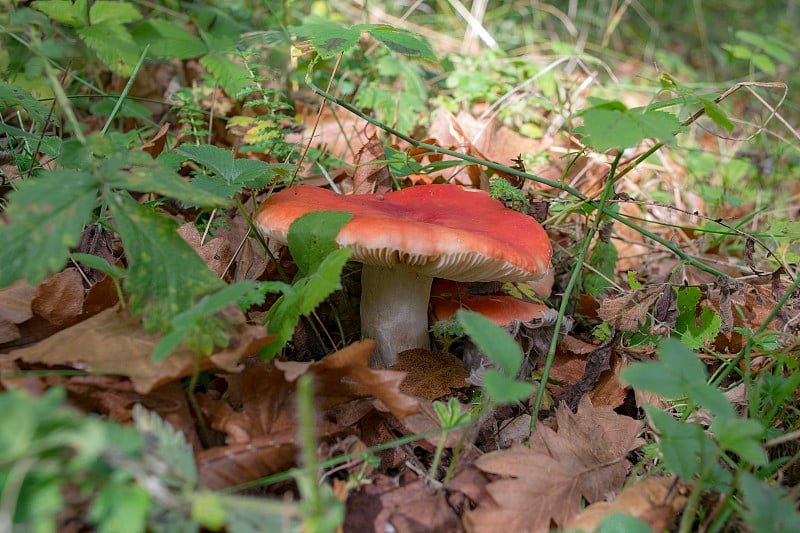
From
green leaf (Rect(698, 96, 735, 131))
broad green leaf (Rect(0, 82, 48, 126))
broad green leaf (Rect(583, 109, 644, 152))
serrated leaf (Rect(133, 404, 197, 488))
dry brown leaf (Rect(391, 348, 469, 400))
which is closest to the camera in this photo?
serrated leaf (Rect(133, 404, 197, 488))

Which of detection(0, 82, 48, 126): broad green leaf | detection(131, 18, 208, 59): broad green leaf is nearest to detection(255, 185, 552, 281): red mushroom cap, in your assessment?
detection(0, 82, 48, 126): broad green leaf

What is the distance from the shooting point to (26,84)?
3078 millimetres

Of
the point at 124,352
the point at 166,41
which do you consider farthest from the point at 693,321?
the point at 166,41

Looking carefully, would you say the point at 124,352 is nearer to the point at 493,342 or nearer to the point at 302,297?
the point at 302,297

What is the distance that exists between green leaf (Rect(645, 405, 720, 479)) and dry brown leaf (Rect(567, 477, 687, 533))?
3.6 inches

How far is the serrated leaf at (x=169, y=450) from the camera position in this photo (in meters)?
1.14

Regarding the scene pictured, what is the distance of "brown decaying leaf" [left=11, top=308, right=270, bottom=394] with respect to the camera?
4.99ft

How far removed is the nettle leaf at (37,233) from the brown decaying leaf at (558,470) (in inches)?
48.5

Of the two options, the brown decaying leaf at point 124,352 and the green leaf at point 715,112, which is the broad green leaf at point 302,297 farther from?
the green leaf at point 715,112

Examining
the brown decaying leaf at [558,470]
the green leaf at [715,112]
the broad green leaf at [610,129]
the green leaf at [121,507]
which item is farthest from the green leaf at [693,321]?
the green leaf at [121,507]

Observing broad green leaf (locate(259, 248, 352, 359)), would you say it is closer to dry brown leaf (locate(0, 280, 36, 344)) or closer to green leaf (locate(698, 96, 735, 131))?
dry brown leaf (locate(0, 280, 36, 344))

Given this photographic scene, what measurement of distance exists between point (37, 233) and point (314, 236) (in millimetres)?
758

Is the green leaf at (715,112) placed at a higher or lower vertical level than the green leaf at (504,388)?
higher

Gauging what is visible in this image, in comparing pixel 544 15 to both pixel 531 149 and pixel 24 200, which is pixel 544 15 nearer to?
pixel 531 149
